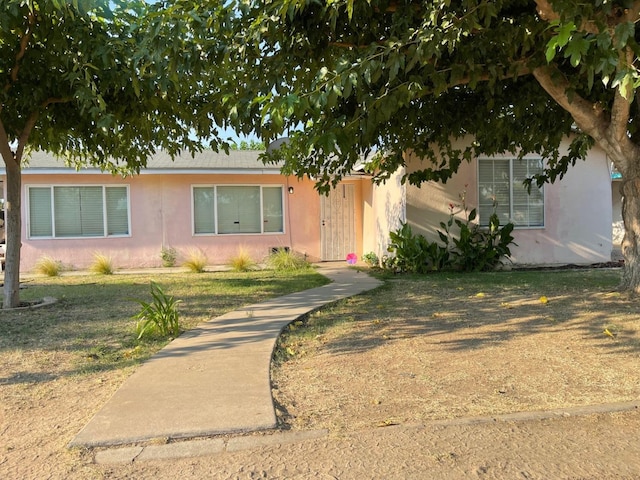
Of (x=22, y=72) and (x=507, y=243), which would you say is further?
(x=507, y=243)

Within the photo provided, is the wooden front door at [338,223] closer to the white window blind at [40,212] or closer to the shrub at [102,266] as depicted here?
the shrub at [102,266]

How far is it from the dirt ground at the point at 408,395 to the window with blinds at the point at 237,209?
8250mm

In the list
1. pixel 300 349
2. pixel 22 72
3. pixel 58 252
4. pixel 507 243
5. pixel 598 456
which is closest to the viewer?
pixel 598 456

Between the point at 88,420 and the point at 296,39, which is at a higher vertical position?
the point at 296,39

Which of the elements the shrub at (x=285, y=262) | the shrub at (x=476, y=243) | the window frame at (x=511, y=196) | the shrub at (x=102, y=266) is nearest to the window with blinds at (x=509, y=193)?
the window frame at (x=511, y=196)

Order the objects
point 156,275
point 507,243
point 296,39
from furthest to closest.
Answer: point 156,275 < point 507,243 < point 296,39

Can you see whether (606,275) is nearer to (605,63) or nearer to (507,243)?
(507,243)

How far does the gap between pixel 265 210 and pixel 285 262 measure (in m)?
2.33

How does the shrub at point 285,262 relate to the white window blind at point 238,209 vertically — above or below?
Answer: below

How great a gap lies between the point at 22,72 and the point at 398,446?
6852mm

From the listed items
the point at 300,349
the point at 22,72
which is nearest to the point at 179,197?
the point at 22,72

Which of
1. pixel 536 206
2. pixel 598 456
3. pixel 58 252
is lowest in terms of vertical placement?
pixel 598 456

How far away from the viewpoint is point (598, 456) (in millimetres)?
2895

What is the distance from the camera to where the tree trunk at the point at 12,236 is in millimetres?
7531
